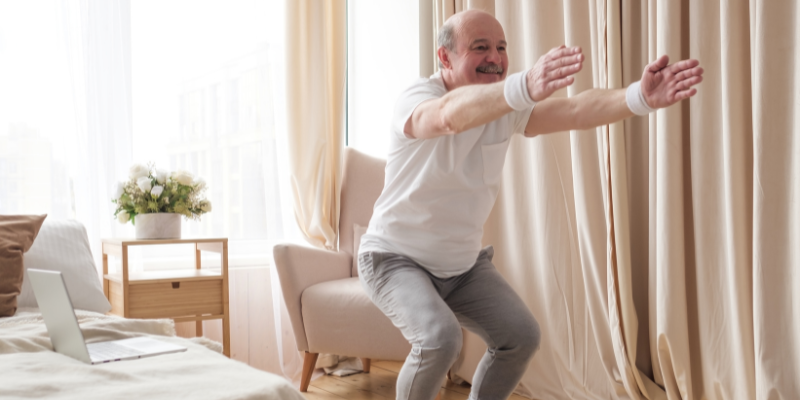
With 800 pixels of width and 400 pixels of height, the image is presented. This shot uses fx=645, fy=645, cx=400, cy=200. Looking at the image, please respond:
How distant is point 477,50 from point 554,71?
1.86 feet

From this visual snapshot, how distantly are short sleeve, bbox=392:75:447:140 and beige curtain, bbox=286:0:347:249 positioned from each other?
147 cm

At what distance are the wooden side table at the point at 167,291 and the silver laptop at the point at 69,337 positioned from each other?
1.10 m

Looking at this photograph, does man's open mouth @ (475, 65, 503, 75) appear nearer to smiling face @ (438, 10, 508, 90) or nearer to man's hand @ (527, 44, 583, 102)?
smiling face @ (438, 10, 508, 90)

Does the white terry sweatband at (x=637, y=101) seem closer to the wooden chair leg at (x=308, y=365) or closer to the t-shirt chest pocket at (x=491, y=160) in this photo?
the t-shirt chest pocket at (x=491, y=160)

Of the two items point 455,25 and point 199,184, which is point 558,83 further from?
point 199,184

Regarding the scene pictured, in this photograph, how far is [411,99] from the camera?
147 cm

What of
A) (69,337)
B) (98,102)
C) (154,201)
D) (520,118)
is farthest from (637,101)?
(98,102)

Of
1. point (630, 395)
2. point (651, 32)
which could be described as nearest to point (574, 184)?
point (651, 32)

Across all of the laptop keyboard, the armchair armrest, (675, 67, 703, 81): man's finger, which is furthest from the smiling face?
the armchair armrest

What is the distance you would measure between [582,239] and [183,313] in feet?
4.91

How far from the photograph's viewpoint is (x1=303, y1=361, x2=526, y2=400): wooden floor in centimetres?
255

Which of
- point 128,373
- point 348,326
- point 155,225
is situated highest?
point 155,225

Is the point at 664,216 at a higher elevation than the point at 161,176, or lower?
lower

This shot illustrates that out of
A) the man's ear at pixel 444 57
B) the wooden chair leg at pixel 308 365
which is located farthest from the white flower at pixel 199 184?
the man's ear at pixel 444 57
